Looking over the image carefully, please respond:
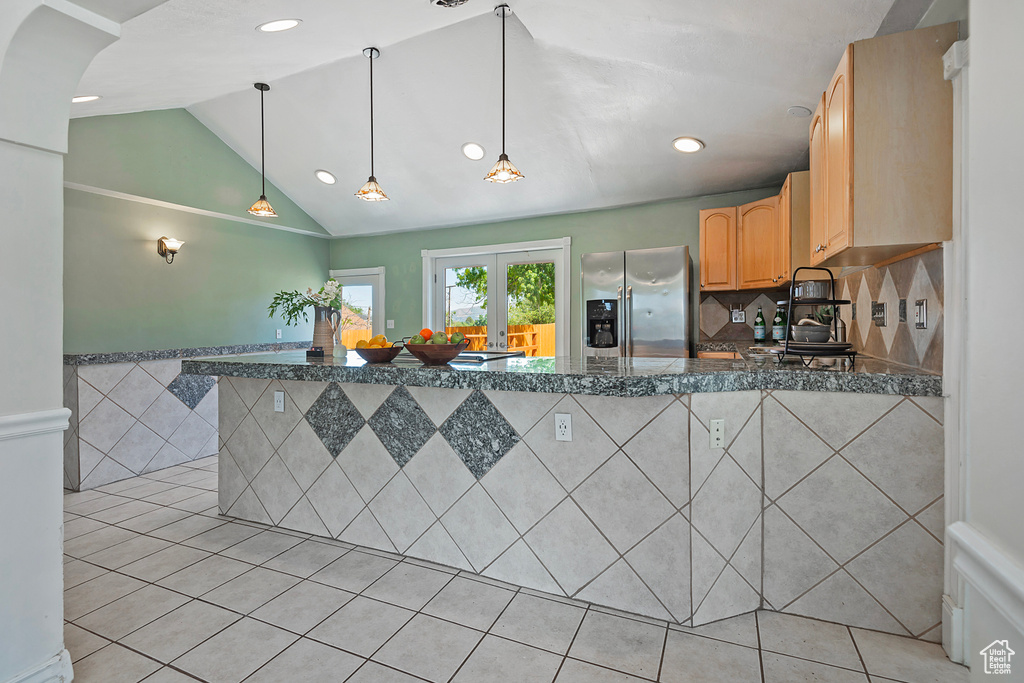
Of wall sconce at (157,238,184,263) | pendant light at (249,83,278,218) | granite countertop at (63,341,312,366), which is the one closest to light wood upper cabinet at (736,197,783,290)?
pendant light at (249,83,278,218)

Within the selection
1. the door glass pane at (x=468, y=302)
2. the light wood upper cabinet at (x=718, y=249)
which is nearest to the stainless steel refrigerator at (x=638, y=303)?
the light wood upper cabinet at (x=718, y=249)

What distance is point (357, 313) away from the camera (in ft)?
20.8

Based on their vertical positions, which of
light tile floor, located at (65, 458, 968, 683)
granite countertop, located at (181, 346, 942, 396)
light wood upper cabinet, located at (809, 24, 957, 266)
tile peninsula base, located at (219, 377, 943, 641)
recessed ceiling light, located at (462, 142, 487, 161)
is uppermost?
recessed ceiling light, located at (462, 142, 487, 161)

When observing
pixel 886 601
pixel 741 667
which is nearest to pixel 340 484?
pixel 741 667

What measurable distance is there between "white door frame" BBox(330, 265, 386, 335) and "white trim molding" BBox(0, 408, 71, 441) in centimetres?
455

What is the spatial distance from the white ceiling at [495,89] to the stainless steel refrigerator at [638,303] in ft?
2.44

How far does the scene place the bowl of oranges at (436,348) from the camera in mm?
2369

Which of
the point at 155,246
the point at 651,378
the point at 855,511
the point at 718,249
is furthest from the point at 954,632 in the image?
the point at 155,246

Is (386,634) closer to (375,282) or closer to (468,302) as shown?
(468,302)

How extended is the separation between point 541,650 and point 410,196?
448cm

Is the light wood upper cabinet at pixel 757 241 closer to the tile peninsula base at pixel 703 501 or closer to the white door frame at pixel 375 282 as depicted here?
the tile peninsula base at pixel 703 501

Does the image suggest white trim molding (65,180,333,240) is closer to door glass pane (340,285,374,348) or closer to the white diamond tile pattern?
door glass pane (340,285,374,348)

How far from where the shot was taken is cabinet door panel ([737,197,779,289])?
395 cm

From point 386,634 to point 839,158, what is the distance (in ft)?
8.04
